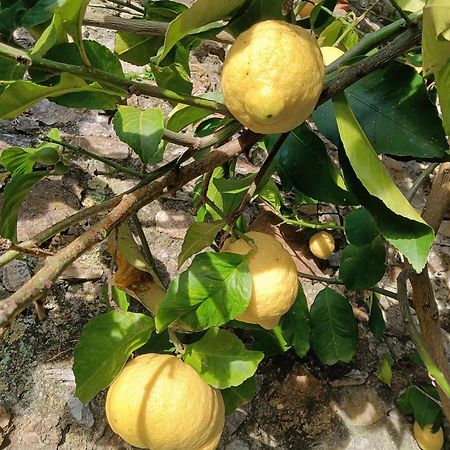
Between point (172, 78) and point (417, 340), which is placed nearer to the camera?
point (172, 78)

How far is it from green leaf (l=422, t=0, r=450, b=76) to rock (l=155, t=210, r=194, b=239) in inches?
31.6

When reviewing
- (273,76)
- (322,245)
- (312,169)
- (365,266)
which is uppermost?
(273,76)

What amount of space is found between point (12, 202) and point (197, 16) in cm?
42

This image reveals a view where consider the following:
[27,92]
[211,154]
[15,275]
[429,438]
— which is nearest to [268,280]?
[211,154]

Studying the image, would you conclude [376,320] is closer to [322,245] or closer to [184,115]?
[322,245]

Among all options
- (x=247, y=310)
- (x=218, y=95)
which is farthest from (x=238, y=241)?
(x=218, y=95)

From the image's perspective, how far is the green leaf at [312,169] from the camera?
2.97ft

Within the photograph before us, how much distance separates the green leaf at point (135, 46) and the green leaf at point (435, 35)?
1.62 feet

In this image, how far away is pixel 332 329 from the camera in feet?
3.99

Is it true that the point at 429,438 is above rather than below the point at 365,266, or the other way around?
below

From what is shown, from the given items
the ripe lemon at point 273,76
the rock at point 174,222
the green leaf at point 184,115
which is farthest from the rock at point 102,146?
the ripe lemon at point 273,76

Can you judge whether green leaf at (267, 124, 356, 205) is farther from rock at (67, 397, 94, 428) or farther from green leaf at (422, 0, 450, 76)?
rock at (67, 397, 94, 428)

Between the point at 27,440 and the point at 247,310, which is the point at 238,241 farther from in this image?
the point at 27,440

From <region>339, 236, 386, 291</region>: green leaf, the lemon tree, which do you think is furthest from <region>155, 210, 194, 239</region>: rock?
<region>339, 236, 386, 291</region>: green leaf
